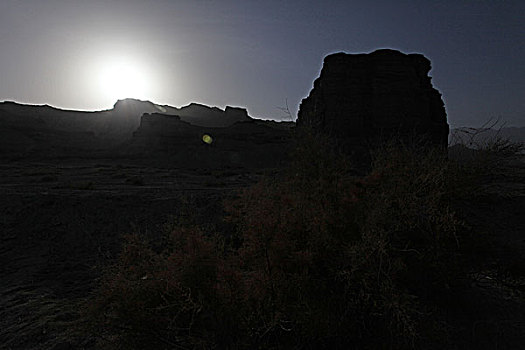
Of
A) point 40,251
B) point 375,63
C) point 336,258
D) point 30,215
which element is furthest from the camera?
point 375,63

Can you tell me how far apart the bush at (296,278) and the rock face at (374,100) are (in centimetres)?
1940

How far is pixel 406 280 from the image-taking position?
14.0 ft

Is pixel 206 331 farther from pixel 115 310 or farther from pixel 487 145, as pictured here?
pixel 487 145

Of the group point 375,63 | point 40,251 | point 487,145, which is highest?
point 375,63

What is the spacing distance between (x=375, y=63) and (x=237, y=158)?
15644 millimetres

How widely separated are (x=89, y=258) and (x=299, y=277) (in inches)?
269

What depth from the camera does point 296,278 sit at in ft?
12.0

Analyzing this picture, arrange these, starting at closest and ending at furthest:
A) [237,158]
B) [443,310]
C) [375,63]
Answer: [443,310] → [375,63] → [237,158]

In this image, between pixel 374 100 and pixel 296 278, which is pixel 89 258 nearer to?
pixel 296 278

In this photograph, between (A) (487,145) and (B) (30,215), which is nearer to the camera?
(A) (487,145)

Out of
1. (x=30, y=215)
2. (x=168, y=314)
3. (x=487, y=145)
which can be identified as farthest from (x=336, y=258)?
(x=30, y=215)

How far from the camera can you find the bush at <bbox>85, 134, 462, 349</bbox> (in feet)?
11.2

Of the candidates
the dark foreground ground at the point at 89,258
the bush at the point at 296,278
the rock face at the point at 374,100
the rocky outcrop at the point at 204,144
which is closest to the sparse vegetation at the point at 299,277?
the bush at the point at 296,278

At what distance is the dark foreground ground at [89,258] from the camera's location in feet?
15.5
